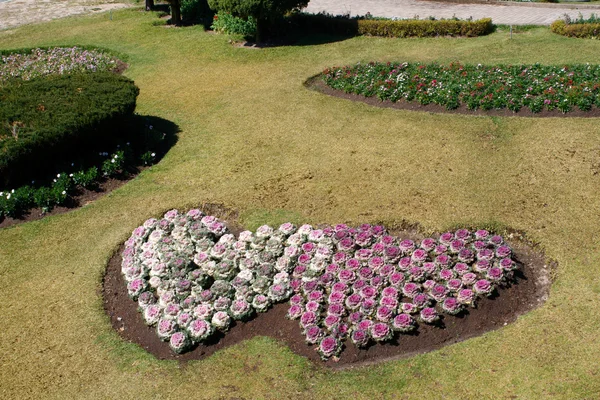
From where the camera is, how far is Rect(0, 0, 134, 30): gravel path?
28566 mm

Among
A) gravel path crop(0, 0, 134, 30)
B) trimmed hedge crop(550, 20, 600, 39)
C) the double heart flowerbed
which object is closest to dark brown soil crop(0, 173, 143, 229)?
the double heart flowerbed

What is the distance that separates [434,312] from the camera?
7664 millimetres

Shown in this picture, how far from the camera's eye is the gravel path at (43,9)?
2857 centimetres

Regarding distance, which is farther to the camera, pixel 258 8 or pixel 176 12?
pixel 176 12

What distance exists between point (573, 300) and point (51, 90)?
12354 mm

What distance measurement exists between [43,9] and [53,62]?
40.4 feet

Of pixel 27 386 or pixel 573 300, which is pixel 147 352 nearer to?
pixel 27 386

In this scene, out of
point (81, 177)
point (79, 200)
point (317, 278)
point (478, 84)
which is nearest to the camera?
point (317, 278)

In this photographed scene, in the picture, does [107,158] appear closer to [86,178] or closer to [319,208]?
[86,178]

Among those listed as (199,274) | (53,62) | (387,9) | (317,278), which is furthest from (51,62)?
(317,278)

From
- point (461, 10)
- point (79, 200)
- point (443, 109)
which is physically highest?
point (461, 10)

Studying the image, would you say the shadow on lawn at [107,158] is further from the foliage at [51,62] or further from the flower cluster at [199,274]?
the foliage at [51,62]

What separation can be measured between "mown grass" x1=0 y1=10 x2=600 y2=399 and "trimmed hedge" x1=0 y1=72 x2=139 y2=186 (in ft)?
4.67

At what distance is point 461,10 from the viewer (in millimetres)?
24469
